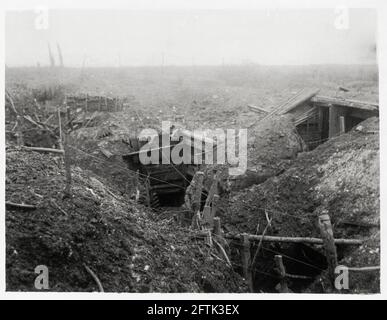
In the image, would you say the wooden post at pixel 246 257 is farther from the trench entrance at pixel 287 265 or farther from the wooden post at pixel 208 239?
the trench entrance at pixel 287 265

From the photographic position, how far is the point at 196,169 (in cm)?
872

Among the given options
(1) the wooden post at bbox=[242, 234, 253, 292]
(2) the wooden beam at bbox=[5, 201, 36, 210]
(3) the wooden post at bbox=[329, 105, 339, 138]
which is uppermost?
(3) the wooden post at bbox=[329, 105, 339, 138]

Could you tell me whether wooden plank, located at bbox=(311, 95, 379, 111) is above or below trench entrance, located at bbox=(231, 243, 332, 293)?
above

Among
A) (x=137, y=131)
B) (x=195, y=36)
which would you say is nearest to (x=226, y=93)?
(x=195, y=36)

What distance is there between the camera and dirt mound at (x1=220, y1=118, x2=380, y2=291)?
6.32 metres

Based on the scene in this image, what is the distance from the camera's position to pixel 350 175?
7070 millimetres

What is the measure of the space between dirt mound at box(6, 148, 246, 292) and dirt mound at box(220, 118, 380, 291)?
1851 millimetres

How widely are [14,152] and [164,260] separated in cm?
283

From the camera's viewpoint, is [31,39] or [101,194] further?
[31,39]

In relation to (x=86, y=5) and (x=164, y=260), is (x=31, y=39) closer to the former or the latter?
(x=86, y=5)

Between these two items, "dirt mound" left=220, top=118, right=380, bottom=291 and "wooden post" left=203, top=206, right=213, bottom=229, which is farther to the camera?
"dirt mound" left=220, top=118, right=380, bottom=291

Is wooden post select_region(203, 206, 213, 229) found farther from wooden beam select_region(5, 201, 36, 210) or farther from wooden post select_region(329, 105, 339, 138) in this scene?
wooden post select_region(329, 105, 339, 138)

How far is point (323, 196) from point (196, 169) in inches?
115

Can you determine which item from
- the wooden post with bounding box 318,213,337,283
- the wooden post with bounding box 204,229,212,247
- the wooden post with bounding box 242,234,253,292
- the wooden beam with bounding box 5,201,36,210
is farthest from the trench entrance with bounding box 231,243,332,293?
the wooden beam with bounding box 5,201,36,210
